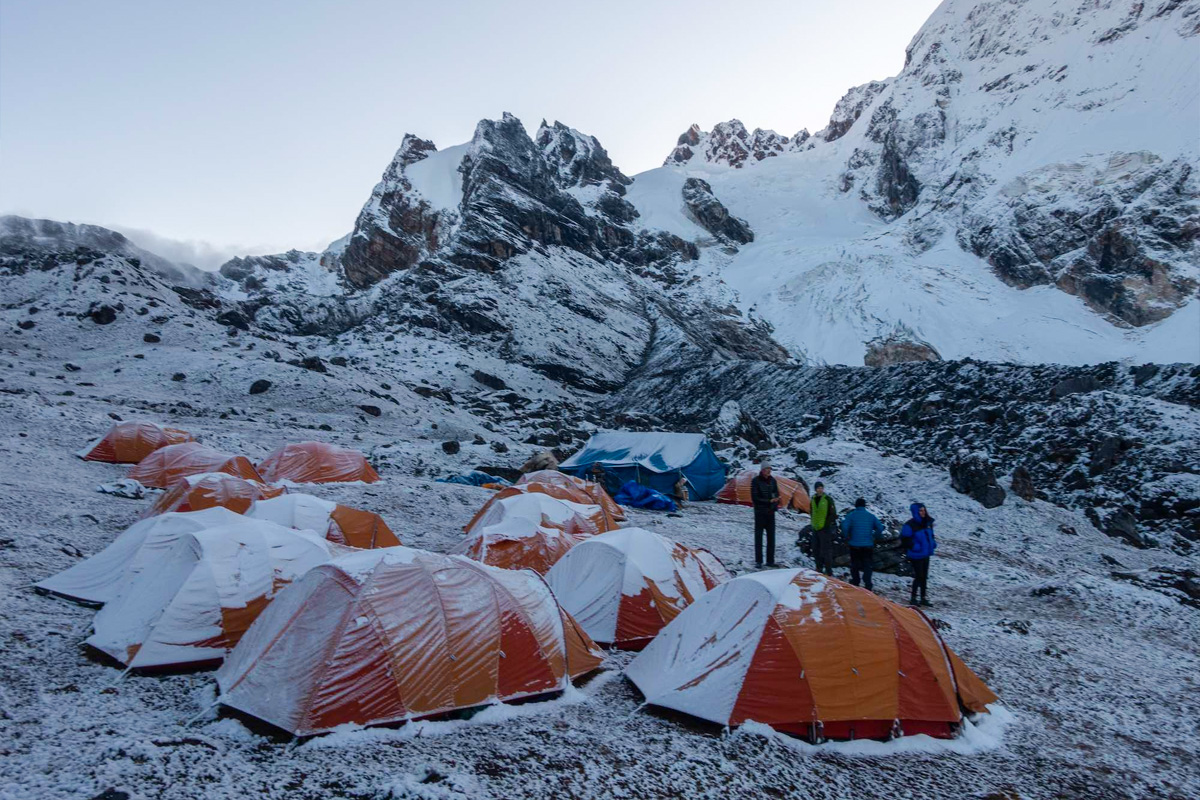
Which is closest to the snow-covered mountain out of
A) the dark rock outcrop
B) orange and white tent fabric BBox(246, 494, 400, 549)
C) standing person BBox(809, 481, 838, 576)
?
the dark rock outcrop

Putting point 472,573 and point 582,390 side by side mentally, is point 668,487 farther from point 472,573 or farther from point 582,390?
point 582,390

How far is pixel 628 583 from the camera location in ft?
29.8

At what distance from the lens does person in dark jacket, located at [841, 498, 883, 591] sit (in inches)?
449

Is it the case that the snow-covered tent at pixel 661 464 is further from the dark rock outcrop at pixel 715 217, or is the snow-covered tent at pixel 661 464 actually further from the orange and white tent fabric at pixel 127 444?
the dark rock outcrop at pixel 715 217

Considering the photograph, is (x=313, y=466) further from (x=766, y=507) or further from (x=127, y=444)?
(x=766, y=507)

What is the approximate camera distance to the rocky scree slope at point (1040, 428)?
1780 centimetres

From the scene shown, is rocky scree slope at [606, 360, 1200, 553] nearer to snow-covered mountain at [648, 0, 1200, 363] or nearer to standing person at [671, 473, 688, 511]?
standing person at [671, 473, 688, 511]

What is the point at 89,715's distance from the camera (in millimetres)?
5719

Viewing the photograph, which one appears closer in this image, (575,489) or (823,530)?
(823,530)

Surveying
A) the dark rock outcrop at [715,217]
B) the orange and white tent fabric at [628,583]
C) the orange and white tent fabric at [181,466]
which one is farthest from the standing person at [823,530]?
the dark rock outcrop at [715,217]

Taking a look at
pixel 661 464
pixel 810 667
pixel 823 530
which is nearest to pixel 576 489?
pixel 661 464

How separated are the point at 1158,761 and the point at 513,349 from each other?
50.7 metres

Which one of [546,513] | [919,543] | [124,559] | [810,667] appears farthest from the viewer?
[546,513]

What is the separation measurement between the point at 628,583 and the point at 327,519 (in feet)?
19.2
